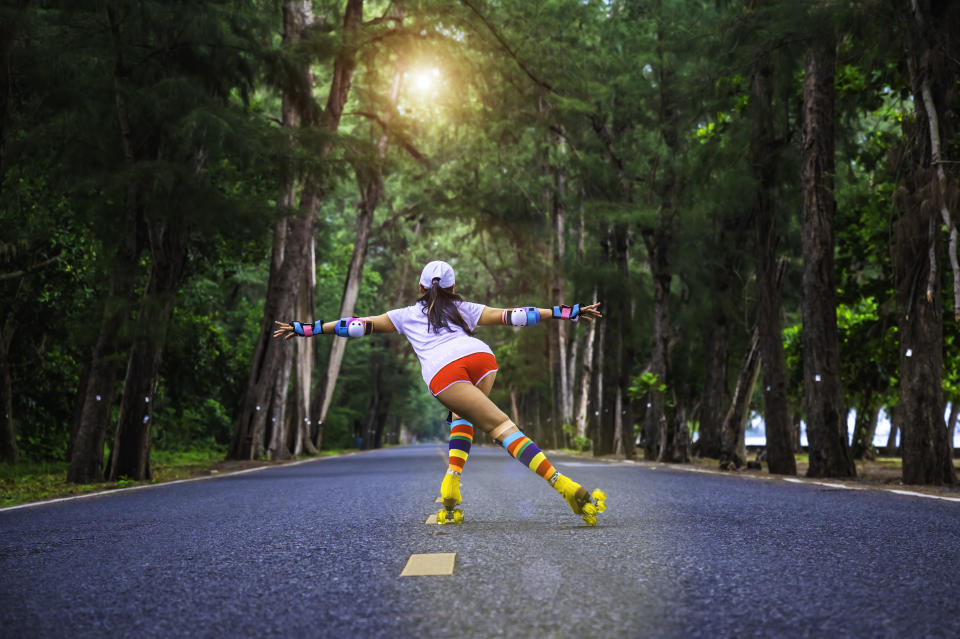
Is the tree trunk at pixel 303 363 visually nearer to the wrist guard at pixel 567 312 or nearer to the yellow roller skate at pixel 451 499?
the yellow roller skate at pixel 451 499

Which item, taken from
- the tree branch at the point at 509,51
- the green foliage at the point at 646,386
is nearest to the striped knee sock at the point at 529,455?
the tree branch at the point at 509,51

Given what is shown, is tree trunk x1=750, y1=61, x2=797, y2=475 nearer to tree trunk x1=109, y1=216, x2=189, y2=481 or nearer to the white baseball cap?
tree trunk x1=109, y1=216, x2=189, y2=481

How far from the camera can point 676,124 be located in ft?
78.1

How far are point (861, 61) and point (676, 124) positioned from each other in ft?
29.1

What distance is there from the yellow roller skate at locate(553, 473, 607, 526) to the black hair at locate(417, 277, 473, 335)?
4.18 feet

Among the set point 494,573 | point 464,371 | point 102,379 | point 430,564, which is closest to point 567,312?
point 464,371

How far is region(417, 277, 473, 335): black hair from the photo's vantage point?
6.63 meters

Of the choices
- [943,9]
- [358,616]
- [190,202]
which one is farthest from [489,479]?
[358,616]

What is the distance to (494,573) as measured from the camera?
177 inches

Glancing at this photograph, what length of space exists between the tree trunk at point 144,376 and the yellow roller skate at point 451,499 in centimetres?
911

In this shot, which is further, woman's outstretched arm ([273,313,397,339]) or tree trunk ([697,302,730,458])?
tree trunk ([697,302,730,458])

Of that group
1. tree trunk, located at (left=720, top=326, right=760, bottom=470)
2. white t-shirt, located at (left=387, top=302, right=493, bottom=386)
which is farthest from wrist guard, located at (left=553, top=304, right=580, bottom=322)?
tree trunk, located at (left=720, top=326, right=760, bottom=470)

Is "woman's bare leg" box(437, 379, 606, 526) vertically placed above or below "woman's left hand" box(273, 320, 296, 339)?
below

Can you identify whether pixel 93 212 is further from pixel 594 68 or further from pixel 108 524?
pixel 594 68
